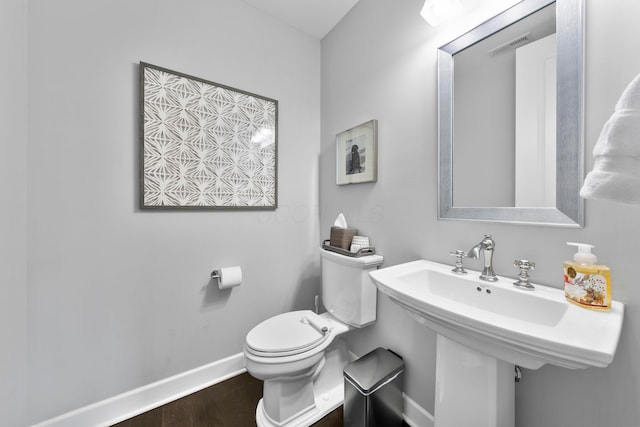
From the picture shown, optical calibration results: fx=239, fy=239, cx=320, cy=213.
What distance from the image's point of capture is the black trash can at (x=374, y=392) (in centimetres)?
105

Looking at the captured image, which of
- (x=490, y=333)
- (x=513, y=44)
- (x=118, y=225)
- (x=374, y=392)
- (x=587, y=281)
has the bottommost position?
(x=374, y=392)

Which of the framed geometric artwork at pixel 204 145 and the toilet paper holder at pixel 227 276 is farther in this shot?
the toilet paper holder at pixel 227 276

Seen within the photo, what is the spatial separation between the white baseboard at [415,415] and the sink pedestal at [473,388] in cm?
35

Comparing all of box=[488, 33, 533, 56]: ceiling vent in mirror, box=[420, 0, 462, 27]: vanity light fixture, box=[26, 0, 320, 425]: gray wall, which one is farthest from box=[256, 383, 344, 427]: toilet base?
box=[420, 0, 462, 27]: vanity light fixture

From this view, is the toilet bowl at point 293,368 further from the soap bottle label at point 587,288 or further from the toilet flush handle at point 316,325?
the soap bottle label at point 587,288

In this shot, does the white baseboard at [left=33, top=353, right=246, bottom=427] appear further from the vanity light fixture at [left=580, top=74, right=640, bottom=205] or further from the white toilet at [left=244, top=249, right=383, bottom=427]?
the vanity light fixture at [left=580, top=74, right=640, bottom=205]

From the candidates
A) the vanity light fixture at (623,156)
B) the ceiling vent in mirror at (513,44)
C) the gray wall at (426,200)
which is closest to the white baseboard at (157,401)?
the gray wall at (426,200)

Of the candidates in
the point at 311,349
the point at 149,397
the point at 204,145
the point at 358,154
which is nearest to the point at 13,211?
the point at 204,145

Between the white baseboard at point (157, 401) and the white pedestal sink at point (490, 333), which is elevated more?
the white pedestal sink at point (490, 333)

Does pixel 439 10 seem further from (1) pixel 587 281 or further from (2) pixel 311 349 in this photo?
(2) pixel 311 349

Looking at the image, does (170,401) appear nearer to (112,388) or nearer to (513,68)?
(112,388)

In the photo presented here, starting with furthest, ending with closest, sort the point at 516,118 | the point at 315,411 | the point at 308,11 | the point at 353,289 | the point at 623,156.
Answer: the point at 308,11, the point at 353,289, the point at 315,411, the point at 516,118, the point at 623,156

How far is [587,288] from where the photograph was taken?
2.14 ft

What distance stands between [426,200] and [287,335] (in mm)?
981
